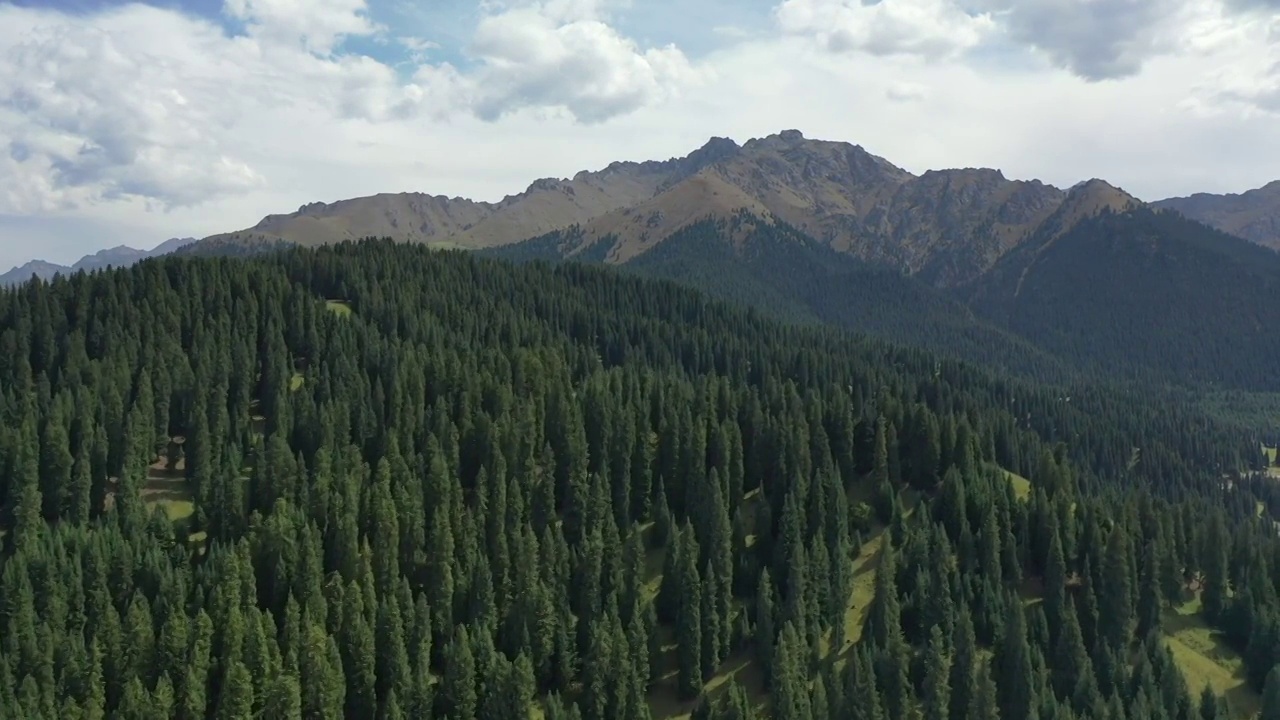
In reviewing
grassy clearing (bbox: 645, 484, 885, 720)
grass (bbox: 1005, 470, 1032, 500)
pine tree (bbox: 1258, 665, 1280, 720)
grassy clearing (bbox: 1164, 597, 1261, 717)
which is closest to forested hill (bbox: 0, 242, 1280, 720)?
grassy clearing (bbox: 645, 484, 885, 720)

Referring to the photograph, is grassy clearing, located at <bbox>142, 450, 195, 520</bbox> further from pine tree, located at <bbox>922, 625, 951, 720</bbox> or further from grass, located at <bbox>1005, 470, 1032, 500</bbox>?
grass, located at <bbox>1005, 470, 1032, 500</bbox>

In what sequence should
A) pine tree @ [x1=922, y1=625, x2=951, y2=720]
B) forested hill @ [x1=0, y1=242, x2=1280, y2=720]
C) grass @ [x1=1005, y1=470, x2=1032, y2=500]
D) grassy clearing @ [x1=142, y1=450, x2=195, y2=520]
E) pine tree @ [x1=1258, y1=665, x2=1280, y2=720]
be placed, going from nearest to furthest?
forested hill @ [x1=0, y1=242, x2=1280, y2=720]
pine tree @ [x1=922, y1=625, x2=951, y2=720]
pine tree @ [x1=1258, y1=665, x2=1280, y2=720]
grassy clearing @ [x1=142, y1=450, x2=195, y2=520]
grass @ [x1=1005, y1=470, x2=1032, y2=500]

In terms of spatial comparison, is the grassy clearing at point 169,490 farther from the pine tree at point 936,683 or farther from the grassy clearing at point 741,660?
the pine tree at point 936,683

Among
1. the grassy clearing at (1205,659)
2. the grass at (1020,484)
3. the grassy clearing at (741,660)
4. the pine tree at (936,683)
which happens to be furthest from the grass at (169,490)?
the grassy clearing at (1205,659)

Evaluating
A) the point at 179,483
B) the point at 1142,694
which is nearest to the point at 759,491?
the point at 1142,694

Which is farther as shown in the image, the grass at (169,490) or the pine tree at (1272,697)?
the grass at (169,490)

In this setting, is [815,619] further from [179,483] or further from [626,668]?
[179,483]
